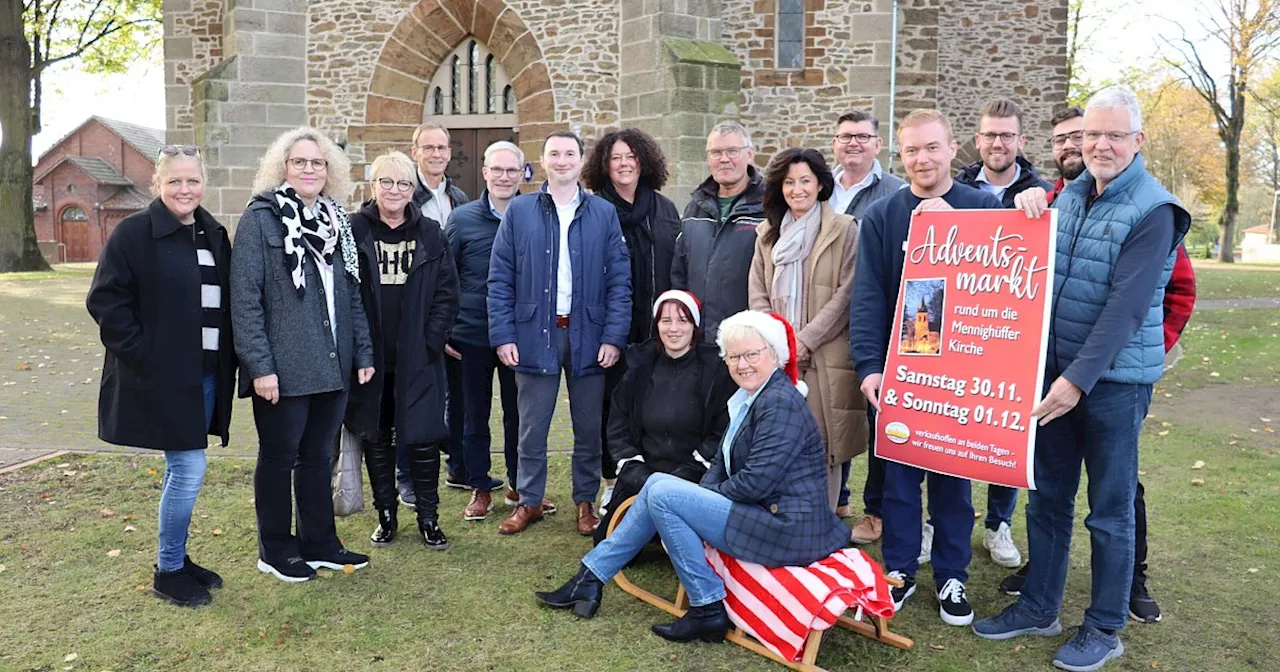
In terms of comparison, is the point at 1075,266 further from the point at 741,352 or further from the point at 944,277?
the point at 741,352

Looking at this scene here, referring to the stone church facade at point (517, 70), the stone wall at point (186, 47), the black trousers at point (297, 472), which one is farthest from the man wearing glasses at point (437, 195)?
the stone wall at point (186, 47)

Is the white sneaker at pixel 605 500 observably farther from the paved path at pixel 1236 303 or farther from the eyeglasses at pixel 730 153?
the paved path at pixel 1236 303

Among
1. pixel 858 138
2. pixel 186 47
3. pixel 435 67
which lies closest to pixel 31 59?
pixel 186 47

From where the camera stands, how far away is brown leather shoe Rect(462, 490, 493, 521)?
18.2 feet

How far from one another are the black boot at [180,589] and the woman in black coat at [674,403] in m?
1.85

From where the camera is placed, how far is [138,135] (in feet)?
168

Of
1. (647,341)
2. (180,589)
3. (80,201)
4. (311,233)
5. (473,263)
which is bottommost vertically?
(180,589)

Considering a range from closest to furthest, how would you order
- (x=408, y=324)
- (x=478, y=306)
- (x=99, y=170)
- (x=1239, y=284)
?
(x=408, y=324)
(x=478, y=306)
(x=1239, y=284)
(x=99, y=170)

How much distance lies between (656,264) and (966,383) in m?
2.09

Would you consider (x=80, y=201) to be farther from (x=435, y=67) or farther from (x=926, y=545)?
(x=926, y=545)

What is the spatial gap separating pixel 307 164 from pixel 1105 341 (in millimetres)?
3371

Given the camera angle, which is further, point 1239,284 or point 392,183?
point 1239,284

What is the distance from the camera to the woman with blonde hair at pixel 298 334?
425 cm

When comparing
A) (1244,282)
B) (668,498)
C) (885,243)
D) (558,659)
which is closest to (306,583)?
(558,659)
